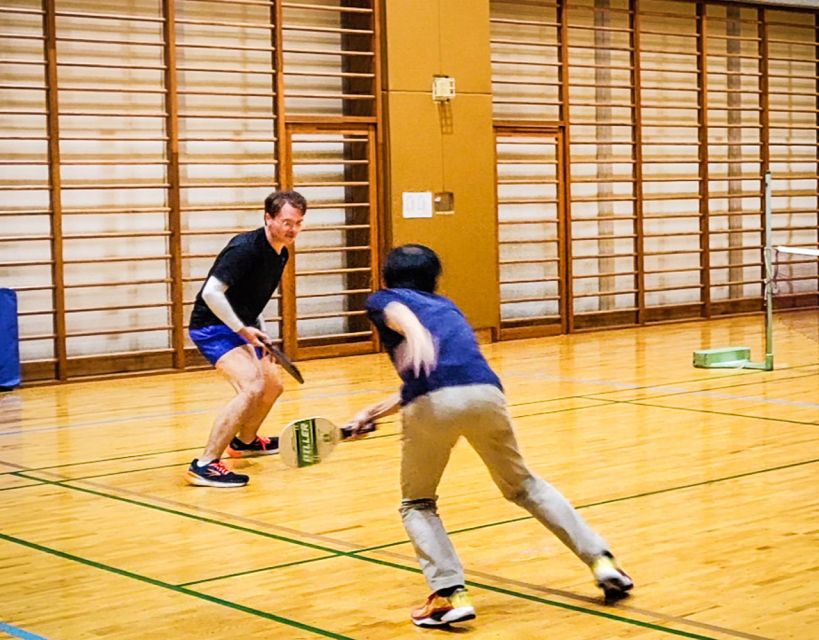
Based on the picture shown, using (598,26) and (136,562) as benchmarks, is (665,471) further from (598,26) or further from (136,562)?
(598,26)

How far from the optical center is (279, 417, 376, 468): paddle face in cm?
484

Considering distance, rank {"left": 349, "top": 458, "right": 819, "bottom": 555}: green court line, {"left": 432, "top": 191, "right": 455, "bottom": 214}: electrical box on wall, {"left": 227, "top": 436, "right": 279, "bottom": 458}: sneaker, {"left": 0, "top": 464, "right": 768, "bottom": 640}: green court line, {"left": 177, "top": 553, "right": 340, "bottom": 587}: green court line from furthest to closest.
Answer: {"left": 432, "top": 191, "right": 455, "bottom": 214}: electrical box on wall
{"left": 227, "top": 436, "right": 279, "bottom": 458}: sneaker
{"left": 349, "top": 458, "right": 819, "bottom": 555}: green court line
{"left": 177, "top": 553, "right": 340, "bottom": 587}: green court line
{"left": 0, "top": 464, "right": 768, "bottom": 640}: green court line

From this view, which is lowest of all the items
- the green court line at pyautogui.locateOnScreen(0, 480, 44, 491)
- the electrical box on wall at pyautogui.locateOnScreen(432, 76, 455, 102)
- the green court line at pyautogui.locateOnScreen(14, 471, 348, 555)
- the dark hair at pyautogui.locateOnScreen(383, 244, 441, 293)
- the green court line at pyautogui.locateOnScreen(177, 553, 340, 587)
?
the green court line at pyautogui.locateOnScreen(0, 480, 44, 491)

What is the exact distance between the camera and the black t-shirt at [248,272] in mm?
6746

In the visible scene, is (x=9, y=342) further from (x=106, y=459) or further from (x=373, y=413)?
(x=373, y=413)

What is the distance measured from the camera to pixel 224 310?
6.61 m

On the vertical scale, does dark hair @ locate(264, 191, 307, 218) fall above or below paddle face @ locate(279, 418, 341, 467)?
above

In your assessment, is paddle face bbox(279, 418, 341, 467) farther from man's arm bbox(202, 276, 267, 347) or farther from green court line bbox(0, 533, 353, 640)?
man's arm bbox(202, 276, 267, 347)

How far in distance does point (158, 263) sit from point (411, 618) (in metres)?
8.10

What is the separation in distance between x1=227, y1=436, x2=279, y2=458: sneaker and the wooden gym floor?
6.5 inches

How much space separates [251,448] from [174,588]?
9.33 ft

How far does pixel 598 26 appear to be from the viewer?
14750 mm

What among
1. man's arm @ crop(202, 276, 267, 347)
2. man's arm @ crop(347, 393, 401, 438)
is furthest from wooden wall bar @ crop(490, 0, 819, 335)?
man's arm @ crop(347, 393, 401, 438)

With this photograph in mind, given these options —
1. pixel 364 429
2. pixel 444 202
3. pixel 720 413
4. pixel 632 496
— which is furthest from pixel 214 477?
pixel 444 202
